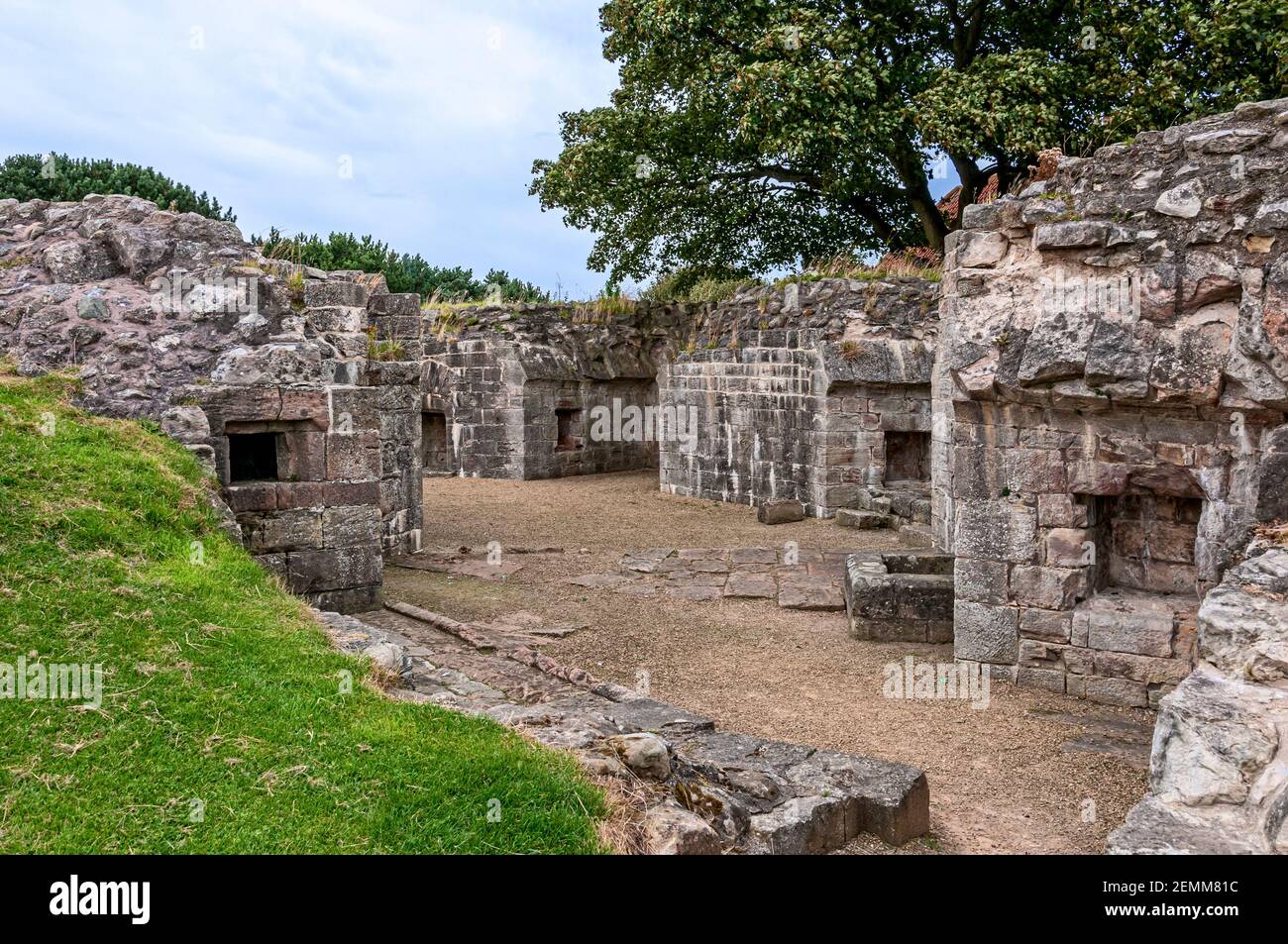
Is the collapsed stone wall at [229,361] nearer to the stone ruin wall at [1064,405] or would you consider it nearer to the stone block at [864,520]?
the stone ruin wall at [1064,405]

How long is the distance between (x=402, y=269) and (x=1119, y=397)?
26.3 meters

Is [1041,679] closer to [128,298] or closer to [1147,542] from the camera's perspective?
[1147,542]

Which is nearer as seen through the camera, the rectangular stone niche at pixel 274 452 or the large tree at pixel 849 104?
the rectangular stone niche at pixel 274 452

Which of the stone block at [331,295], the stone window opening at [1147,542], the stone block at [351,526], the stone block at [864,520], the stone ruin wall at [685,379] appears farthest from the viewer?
the stone ruin wall at [685,379]

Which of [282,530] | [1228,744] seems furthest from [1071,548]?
[282,530]

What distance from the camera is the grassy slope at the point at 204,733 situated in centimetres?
362

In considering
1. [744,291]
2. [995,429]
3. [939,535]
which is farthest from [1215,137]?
[744,291]

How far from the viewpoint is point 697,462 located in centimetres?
1681

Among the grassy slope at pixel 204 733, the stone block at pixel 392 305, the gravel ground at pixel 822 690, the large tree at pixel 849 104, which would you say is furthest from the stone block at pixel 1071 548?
the large tree at pixel 849 104

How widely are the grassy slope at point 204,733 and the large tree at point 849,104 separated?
1232cm

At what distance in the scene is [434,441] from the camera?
20.5 m

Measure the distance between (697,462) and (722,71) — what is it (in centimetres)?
627

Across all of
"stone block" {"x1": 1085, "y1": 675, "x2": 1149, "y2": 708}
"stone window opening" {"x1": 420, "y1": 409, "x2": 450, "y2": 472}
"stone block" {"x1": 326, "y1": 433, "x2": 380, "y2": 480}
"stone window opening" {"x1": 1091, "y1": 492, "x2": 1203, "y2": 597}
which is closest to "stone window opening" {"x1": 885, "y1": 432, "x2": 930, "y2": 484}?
"stone window opening" {"x1": 1091, "y1": 492, "x2": 1203, "y2": 597}

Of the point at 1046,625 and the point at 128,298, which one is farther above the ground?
the point at 128,298
